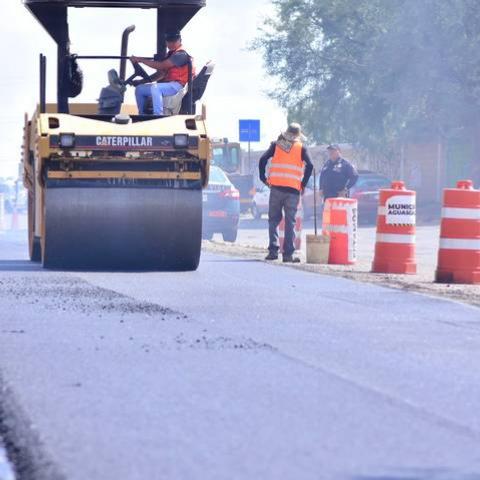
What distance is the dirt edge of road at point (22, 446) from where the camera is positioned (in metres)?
5.67

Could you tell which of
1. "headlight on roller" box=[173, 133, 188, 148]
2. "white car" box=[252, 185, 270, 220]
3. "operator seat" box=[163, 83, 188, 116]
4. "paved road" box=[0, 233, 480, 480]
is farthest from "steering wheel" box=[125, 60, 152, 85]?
"white car" box=[252, 185, 270, 220]

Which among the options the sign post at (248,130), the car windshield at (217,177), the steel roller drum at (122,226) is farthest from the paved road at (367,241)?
the steel roller drum at (122,226)

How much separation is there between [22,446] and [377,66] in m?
46.7

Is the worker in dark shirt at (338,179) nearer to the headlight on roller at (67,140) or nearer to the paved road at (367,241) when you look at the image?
the paved road at (367,241)

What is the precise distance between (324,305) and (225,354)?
12.6ft

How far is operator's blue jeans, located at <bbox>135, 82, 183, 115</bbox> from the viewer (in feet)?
59.2

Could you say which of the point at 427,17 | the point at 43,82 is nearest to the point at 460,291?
the point at 43,82

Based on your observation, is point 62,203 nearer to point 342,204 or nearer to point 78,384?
point 342,204

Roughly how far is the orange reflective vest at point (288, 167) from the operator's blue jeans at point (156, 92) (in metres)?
3.02

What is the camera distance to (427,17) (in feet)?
165

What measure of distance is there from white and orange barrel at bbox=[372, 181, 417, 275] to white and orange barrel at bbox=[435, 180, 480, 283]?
166 cm

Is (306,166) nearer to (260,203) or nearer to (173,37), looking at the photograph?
(173,37)

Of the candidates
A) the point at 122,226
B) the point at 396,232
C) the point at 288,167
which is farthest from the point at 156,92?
the point at 288,167

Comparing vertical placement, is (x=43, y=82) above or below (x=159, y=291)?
above
